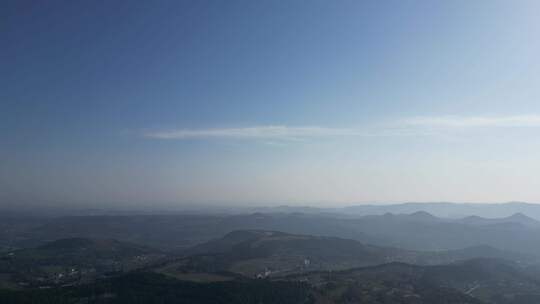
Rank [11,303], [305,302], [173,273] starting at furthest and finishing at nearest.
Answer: [173,273]
[305,302]
[11,303]

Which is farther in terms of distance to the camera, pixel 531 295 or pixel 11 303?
pixel 531 295

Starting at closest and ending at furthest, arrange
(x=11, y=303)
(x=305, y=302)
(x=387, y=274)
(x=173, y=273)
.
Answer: (x=11, y=303), (x=305, y=302), (x=173, y=273), (x=387, y=274)

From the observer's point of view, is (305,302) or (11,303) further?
(305,302)

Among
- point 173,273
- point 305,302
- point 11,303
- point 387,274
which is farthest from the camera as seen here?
point 387,274

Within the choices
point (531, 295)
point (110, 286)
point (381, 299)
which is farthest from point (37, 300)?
point (531, 295)

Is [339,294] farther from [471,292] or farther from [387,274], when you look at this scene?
[471,292]

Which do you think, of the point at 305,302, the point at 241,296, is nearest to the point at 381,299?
the point at 305,302

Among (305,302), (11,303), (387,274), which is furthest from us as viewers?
(387,274)

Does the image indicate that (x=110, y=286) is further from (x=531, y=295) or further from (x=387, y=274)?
(x=531, y=295)
